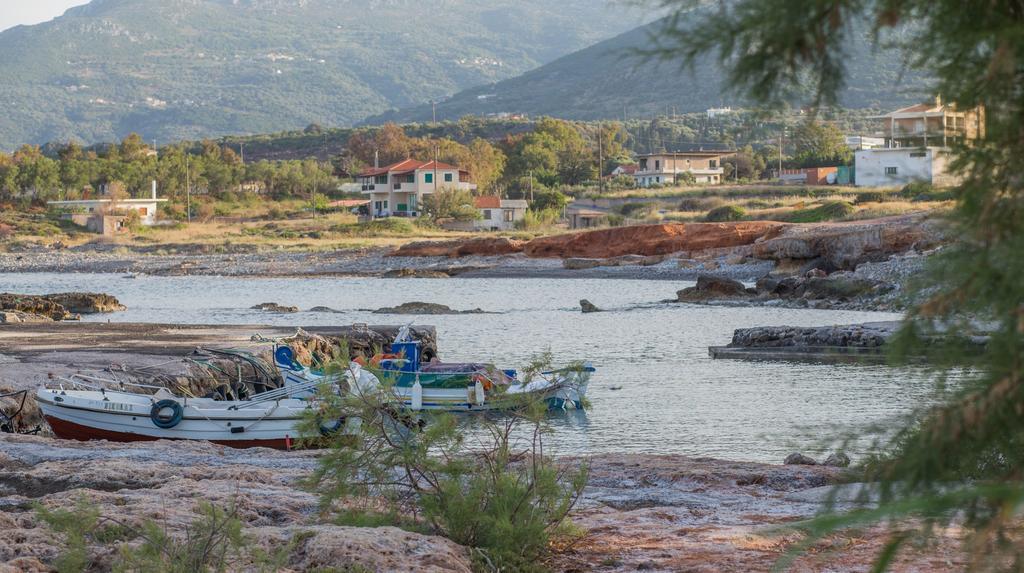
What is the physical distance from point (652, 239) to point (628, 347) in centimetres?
3359

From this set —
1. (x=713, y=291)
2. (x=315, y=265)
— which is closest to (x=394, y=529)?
(x=713, y=291)

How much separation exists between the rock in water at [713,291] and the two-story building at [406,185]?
57.8 meters


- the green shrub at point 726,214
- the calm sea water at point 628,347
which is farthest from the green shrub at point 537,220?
the calm sea water at point 628,347

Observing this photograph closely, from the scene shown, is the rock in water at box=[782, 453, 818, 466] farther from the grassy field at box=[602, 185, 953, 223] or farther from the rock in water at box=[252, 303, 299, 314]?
the grassy field at box=[602, 185, 953, 223]

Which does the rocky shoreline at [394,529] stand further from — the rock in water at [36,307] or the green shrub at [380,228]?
the green shrub at [380,228]

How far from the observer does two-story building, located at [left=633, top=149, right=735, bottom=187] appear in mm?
110188

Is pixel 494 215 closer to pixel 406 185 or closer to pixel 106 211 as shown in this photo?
pixel 406 185

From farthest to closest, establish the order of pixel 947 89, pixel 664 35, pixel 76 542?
pixel 76 542, pixel 664 35, pixel 947 89

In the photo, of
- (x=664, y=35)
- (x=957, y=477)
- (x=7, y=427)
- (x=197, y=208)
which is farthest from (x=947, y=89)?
(x=197, y=208)

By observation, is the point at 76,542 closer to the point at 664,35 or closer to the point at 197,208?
the point at 664,35

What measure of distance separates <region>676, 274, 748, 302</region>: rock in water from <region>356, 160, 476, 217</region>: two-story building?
5783 cm

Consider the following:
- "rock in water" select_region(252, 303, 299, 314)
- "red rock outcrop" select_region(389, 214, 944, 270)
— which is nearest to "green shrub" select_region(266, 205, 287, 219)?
"red rock outcrop" select_region(389, 214, 944, 270)

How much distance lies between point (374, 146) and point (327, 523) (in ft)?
469

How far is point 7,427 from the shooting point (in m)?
15.8
